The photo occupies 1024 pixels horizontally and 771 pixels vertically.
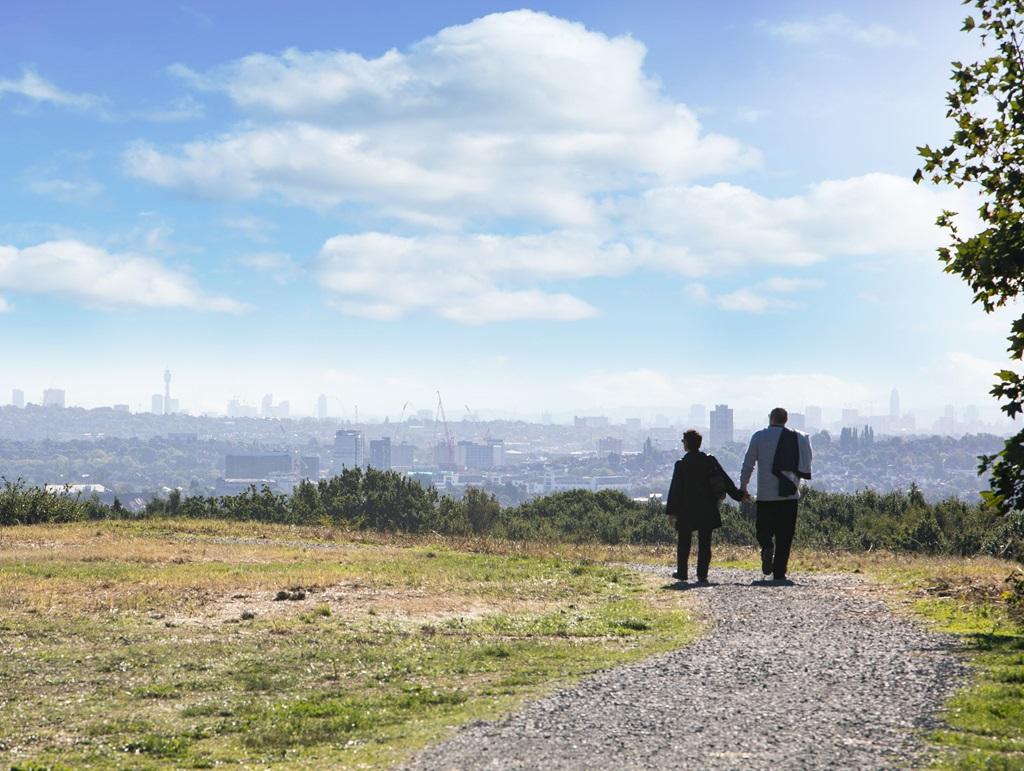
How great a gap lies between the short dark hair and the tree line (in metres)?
8.93

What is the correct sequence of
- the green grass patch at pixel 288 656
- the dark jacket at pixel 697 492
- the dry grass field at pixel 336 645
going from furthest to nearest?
1. the dark jacket at pixel 697 492
2. the green grass patch at pixel 288 656
3. the dry grass field at pixel 336 645

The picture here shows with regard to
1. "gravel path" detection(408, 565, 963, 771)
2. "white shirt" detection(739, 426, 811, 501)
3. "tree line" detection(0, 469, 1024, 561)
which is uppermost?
"white shirt" detection(739, 426, 811, 501)

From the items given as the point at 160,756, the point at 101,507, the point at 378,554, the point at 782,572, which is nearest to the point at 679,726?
the point at 160,756

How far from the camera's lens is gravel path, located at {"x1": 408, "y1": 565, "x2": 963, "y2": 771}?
22.7 ft

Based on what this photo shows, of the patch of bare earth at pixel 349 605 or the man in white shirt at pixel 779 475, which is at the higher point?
the man in white shirt at pixel 779 475

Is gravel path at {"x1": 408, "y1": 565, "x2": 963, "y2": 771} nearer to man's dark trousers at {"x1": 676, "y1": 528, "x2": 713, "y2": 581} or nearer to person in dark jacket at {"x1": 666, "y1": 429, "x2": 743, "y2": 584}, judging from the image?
man's dark trousers at {"x1": 676, "y1": 528, "x2": 713, "y2": 581}

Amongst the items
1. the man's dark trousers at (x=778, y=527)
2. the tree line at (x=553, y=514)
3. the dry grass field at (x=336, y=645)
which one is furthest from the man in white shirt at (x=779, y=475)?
the tree line at (x=553, y=514)

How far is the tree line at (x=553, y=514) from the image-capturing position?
29.1m

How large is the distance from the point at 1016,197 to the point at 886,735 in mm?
7515

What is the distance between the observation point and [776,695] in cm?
860

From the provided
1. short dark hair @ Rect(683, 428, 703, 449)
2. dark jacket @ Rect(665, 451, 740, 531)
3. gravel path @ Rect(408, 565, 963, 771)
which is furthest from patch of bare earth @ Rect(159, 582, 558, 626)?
gravel path @ Rect(408, 565, 963, 771)

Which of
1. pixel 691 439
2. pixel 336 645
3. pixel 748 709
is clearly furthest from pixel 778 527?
pixel 748 709

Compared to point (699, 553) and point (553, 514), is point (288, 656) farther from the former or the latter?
point (553, 514)

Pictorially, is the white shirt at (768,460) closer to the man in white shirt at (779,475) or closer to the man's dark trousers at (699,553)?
the man in white shirt at (779,475)
